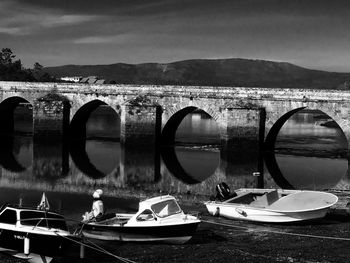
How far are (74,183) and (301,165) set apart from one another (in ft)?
44.4

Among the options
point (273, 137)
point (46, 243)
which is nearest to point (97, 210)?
point (46, 243)

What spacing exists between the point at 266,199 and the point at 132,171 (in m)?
12.8

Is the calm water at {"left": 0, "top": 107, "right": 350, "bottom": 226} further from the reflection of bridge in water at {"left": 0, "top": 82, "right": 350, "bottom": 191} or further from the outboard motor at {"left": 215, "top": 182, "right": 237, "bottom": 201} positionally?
the outboard motor at {"left": 215, "top": 182, "right": 237, "bottom": 201}

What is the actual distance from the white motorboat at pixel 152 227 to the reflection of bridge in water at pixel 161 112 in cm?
1481

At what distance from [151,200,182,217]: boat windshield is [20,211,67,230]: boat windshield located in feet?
7.64

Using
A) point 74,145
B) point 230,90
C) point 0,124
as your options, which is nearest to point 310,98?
point 230,90

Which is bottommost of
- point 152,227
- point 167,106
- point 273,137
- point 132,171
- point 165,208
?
point 132,171

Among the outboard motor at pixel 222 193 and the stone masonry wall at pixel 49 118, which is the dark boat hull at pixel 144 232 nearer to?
the outboard motor at pixel 222 193

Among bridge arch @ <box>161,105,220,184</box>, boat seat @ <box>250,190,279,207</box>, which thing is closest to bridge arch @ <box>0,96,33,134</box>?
bridge arch @ <box>161,105,220,184</box>

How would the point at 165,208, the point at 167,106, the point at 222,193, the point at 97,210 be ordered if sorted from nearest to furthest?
1. the point at 165,208
2. the point at 97,210
3. the point at 222,193
4. the point at 167,106

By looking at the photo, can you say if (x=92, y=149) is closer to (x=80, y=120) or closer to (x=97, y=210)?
(x=80, y=120)

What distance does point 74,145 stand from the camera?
3875 cm

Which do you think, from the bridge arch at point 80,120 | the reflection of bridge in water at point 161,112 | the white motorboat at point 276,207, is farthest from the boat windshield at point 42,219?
the bridge arch at point 80,120

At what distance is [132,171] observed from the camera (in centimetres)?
2883
